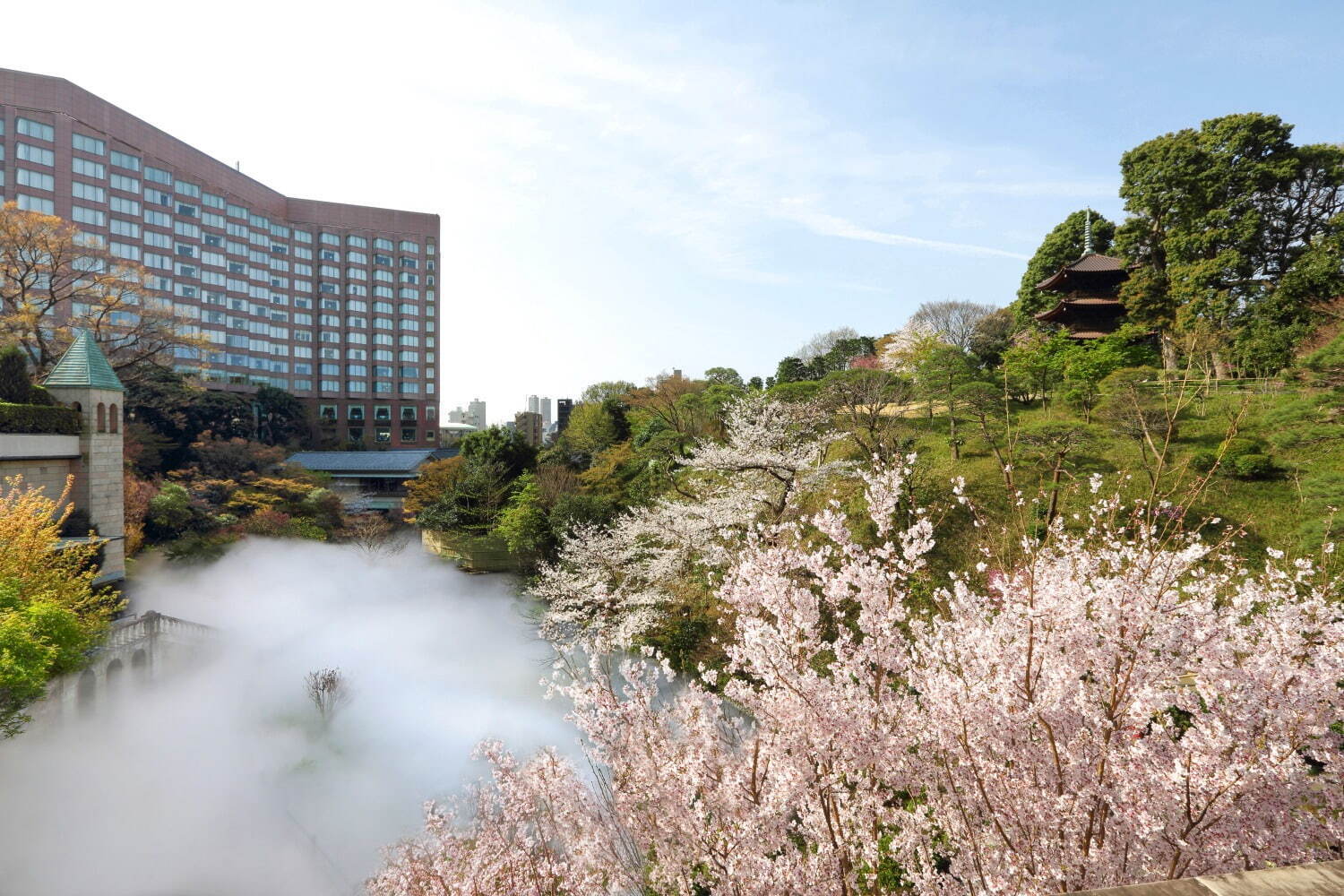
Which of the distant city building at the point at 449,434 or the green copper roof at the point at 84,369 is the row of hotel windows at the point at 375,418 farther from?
the green copper roof at the point at 84,369

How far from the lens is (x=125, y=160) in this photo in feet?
131

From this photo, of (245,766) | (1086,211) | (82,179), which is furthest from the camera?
(82,179)

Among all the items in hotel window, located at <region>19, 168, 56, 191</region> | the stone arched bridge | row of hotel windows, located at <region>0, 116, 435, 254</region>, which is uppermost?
row of hotel windows, located at <region>0, 116, 435, 254</region>

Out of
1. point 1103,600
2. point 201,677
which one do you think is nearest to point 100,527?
point 201,677

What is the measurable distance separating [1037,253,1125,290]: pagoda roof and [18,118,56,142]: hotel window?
186 feet

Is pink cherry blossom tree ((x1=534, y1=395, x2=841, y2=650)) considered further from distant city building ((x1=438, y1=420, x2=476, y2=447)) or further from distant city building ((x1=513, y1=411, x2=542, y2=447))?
distant city building ((x1=438, y1=420, x2=476, y2=447))

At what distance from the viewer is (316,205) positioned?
179ft

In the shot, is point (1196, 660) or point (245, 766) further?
point (245, 766)

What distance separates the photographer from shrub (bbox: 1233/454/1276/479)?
642 inches

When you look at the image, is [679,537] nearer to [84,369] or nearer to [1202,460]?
[1202,460]

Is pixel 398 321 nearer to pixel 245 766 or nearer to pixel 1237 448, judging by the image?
pixel 245 766

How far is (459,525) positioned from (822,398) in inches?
641

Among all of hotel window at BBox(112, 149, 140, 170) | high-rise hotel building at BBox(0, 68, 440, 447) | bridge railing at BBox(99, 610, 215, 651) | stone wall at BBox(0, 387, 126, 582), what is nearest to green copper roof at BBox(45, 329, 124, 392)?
stone wall at BBox(0, 387, 126, 582)

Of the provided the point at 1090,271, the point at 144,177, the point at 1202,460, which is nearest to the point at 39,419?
the point at 1202,460
